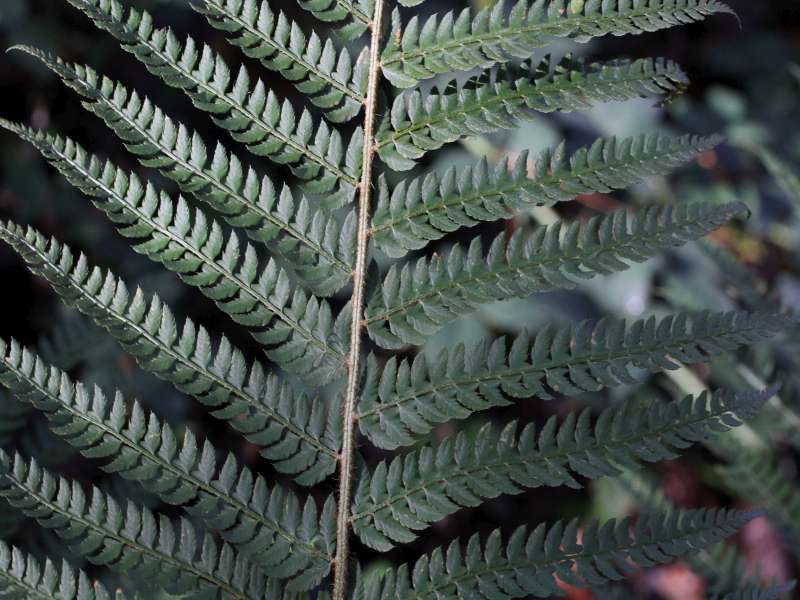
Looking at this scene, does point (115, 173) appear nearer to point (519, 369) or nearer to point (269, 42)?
point (269, 42)

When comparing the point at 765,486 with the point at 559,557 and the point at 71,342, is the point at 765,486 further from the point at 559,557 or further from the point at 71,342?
the point at 71,342

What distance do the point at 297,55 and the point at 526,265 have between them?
1.24 ft

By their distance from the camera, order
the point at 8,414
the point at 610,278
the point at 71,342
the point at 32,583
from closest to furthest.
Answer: the point at 32,583
the point at 8,414
the point at 71,342
the point at 610,278

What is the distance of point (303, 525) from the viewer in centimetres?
111

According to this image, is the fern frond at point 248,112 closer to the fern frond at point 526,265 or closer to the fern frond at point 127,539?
the fern frond at point 526,265

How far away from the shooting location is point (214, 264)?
1.12 meters

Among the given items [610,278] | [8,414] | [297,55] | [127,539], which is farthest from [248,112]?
[610,278]

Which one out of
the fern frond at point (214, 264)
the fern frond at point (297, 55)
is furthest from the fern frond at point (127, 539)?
the fern frond at point (297, 55)

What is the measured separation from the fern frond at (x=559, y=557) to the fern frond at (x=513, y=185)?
1.19 feet

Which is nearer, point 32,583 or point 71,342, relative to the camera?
point 32,583

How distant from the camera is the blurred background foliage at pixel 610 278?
207 cm

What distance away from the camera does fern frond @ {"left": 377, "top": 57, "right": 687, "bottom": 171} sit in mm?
1090

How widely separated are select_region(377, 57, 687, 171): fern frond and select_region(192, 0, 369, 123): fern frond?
64 mm

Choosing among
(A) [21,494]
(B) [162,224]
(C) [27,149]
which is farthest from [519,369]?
(C) [27,149]
